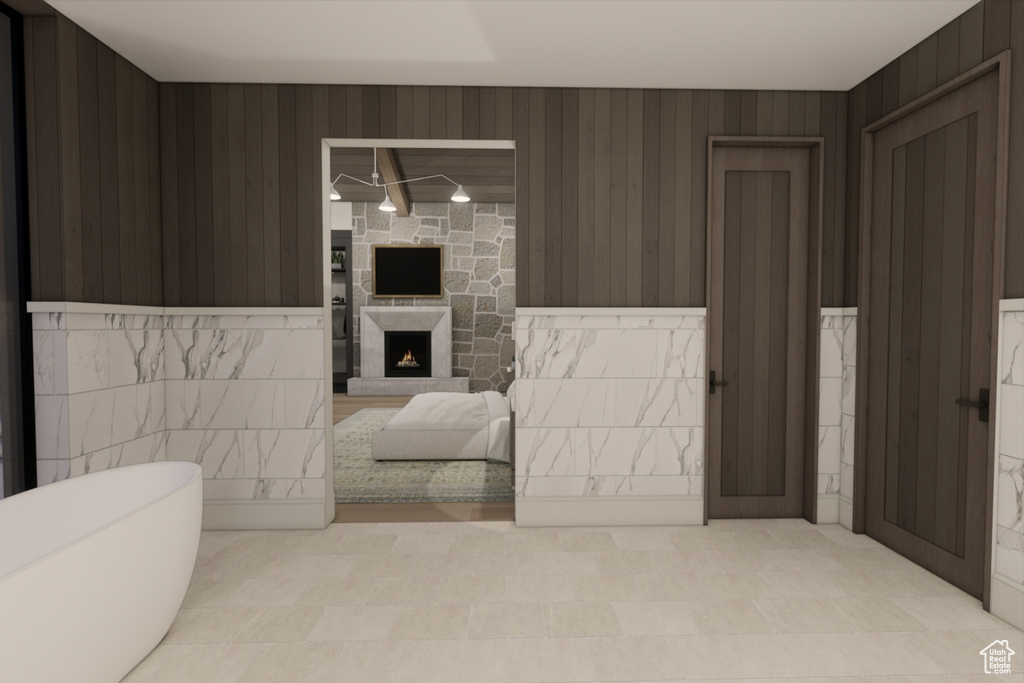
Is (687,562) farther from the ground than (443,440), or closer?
closer

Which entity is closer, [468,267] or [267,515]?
[267,515]

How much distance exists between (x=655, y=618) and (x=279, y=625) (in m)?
1.59

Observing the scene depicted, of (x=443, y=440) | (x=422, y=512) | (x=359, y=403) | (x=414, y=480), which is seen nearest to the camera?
(x=422, y=512)

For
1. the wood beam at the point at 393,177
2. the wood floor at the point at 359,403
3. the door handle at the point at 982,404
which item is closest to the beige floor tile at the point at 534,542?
the door handle at the point at 982,404

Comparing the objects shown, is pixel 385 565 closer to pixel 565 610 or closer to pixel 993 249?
pixel 565 610

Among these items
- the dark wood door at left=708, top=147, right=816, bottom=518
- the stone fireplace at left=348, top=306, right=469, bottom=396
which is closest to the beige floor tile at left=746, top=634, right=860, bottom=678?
the dark wood door at left=708, top=147, right=816, bottom=518

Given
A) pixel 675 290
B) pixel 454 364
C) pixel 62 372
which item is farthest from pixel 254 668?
pixel 454 364

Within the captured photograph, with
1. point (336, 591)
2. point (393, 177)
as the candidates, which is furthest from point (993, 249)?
point (393, 177)

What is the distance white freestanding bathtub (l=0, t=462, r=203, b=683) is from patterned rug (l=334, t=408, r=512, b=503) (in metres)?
1.64

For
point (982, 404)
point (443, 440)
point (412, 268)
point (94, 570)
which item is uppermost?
point (412, 268)

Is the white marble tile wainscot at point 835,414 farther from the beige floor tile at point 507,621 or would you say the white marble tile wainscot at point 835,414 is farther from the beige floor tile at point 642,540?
the beige floor tile at point 507,621

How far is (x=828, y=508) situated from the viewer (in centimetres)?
343

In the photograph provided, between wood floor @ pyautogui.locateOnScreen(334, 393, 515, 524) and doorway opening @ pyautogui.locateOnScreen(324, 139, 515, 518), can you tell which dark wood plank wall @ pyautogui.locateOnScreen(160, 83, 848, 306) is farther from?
doorway opening @ pyautogui.locateOnScreen(324, 139, 515, 518)

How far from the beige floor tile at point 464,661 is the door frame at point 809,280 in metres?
1.83
